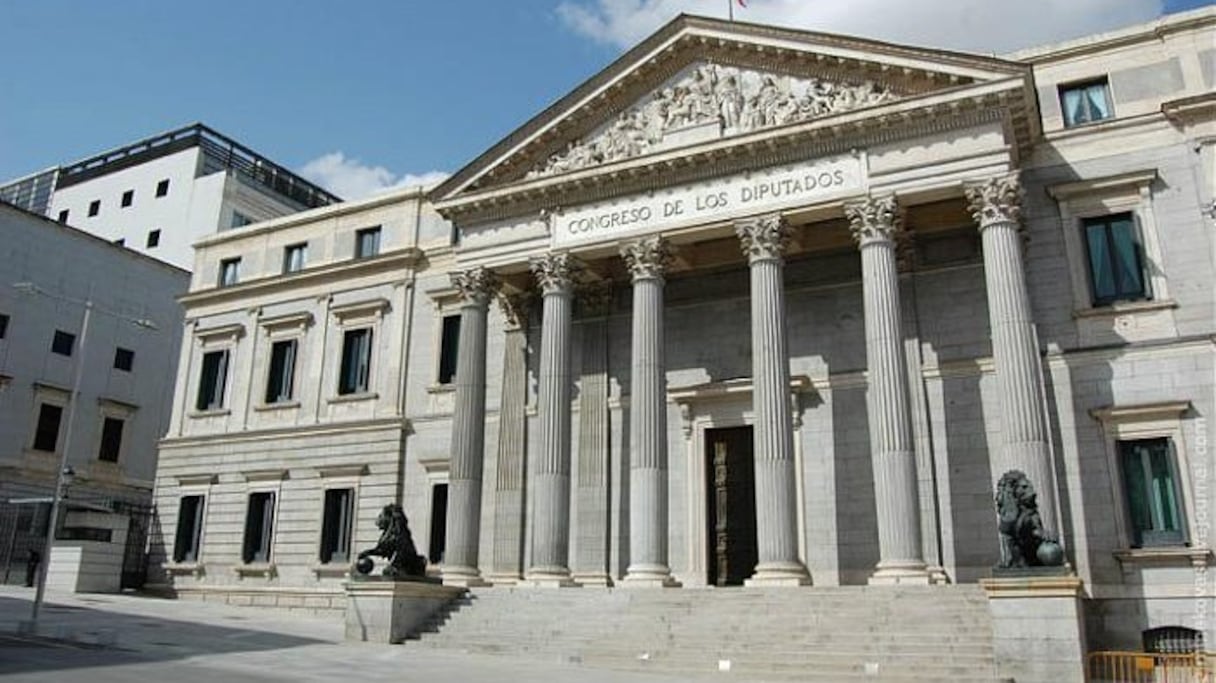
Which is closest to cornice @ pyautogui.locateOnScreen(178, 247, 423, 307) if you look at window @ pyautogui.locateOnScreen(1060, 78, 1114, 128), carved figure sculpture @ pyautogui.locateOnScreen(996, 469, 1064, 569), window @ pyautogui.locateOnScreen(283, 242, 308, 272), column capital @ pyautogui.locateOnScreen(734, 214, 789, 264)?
window @ pyautogui.locateOnScreen(283, 242, 308, 272)

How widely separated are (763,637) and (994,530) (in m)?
7.34

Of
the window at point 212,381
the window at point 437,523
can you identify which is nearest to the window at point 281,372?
the window at point 212,381

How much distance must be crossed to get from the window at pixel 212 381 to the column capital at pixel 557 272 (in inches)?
652

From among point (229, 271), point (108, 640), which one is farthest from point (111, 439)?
point (108, 640)

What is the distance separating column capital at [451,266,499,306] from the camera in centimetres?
2791

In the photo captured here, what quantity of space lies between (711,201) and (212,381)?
73.2ft

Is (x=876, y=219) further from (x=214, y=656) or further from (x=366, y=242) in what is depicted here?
(x=366, y=242)

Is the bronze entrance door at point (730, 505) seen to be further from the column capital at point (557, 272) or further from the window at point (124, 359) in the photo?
the window at point (124, 359)

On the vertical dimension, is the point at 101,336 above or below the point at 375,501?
above

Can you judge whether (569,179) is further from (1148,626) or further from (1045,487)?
(1148,626)

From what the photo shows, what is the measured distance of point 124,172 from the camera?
5716 cm

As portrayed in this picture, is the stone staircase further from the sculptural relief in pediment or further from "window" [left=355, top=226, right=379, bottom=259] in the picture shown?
"window" [left=355, top=226, right=379, bottom=259]

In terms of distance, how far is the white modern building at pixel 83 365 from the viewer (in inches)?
1586

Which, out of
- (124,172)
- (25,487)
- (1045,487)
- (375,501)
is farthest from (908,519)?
(124,172)
